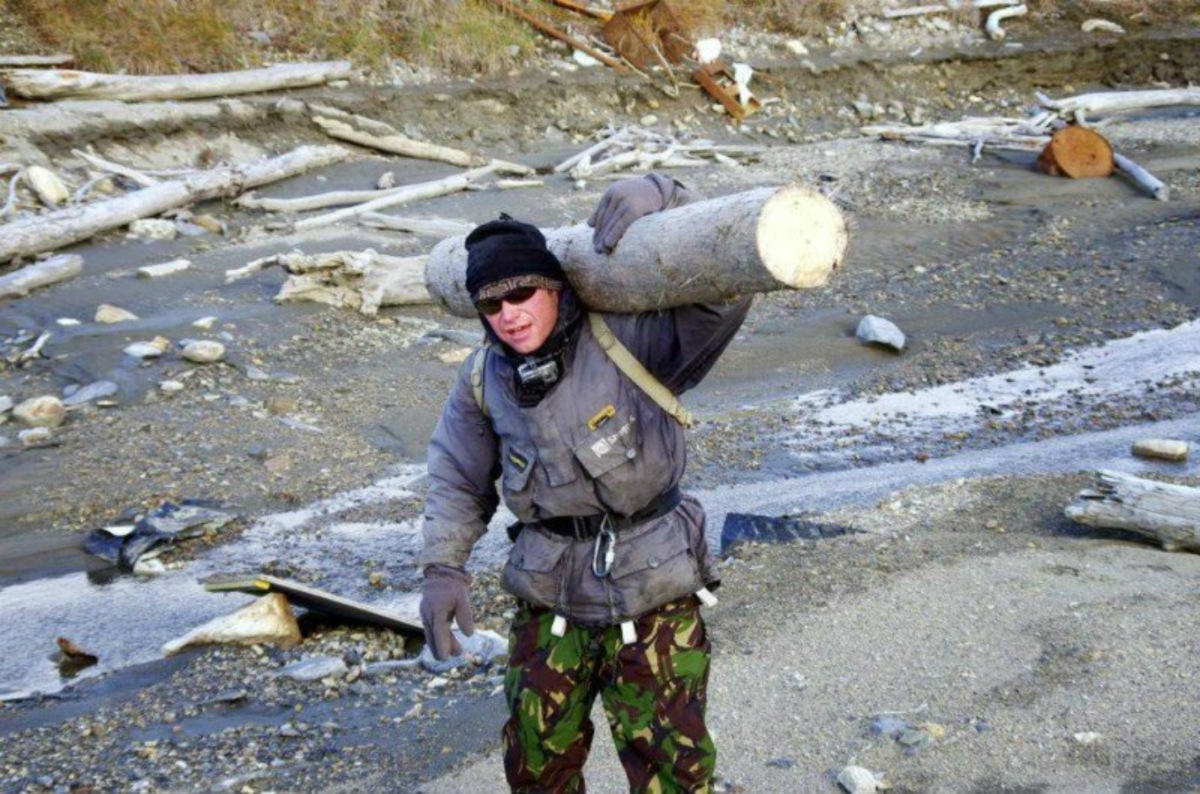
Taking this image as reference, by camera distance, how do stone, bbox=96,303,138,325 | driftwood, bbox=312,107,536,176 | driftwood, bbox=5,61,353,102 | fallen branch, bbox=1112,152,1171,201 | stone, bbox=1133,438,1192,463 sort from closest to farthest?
stone, bbox=1133,438,1192,463
stone, bbox=96,303,138,325
driftwood, bbox=5,61,353,102
fallen branch, bbox=1112,152,1171,201
driftwood, bbox=312,107,536,176

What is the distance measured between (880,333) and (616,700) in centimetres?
769

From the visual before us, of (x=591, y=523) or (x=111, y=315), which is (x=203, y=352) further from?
(x=591, y=523)

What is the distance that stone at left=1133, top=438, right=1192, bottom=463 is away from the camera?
24.4 feet

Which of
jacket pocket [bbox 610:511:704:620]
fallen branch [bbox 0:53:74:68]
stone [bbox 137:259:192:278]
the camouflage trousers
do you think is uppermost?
jacket pocket [bbox 610:511:704:620]

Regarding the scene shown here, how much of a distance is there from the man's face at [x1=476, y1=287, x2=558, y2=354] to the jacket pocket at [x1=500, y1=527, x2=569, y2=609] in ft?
1.66

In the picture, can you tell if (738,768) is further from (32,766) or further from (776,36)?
(776,36)

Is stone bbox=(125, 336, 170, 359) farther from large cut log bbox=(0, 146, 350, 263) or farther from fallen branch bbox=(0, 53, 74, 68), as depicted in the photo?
fallen branch bbox=(0, 53, 74, 68)

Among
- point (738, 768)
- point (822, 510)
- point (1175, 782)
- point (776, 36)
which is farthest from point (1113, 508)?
point (776, 36)

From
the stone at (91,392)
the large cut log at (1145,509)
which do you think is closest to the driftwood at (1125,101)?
the large cut log at (1145,509)

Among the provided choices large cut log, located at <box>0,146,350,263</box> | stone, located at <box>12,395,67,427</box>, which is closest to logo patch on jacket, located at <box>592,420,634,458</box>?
stone, located at <box>12,395,67,427</box>

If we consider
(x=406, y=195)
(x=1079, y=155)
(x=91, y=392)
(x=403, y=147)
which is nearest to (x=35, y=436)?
(x=91, y=392)

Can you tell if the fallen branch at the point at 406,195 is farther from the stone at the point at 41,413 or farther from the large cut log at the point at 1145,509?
the large cut log at the point at 1145,509

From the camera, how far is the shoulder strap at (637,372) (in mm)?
3477

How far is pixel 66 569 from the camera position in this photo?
7.09 meters
